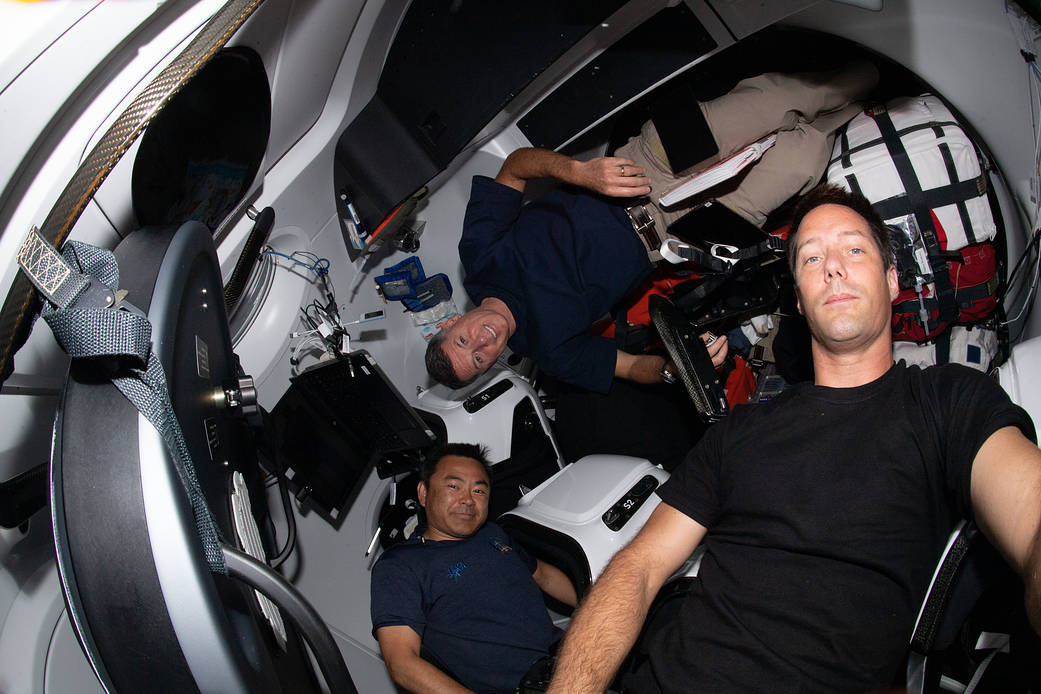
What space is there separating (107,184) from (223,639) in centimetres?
88

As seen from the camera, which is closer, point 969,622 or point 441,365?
point 969,622

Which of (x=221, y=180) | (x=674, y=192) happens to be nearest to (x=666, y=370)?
(x=674, y=192)

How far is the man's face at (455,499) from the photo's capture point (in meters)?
2.41

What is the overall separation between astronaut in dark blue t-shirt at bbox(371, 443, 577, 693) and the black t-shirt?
0.71 m

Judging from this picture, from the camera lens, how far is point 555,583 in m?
2.43

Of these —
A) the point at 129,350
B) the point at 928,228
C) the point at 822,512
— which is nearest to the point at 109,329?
the point at 129,350

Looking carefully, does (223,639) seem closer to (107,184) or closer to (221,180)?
(107,184)

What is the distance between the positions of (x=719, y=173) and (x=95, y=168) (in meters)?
1.80

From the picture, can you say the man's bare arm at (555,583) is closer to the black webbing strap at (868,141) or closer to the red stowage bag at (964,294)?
the red stowage bag at (964,294)

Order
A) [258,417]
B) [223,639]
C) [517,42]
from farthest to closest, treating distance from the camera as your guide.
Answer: [517,42]
[258,417]
[223,639]

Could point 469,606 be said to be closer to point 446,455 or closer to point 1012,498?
point 446,455

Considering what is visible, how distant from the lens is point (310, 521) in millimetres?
2434

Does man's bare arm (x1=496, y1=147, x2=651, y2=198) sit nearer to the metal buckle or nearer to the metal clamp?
the metal buckle

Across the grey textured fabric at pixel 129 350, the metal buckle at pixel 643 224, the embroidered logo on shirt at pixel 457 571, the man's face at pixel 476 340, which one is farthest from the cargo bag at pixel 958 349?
the grey textured fabric at pixel 129 350
